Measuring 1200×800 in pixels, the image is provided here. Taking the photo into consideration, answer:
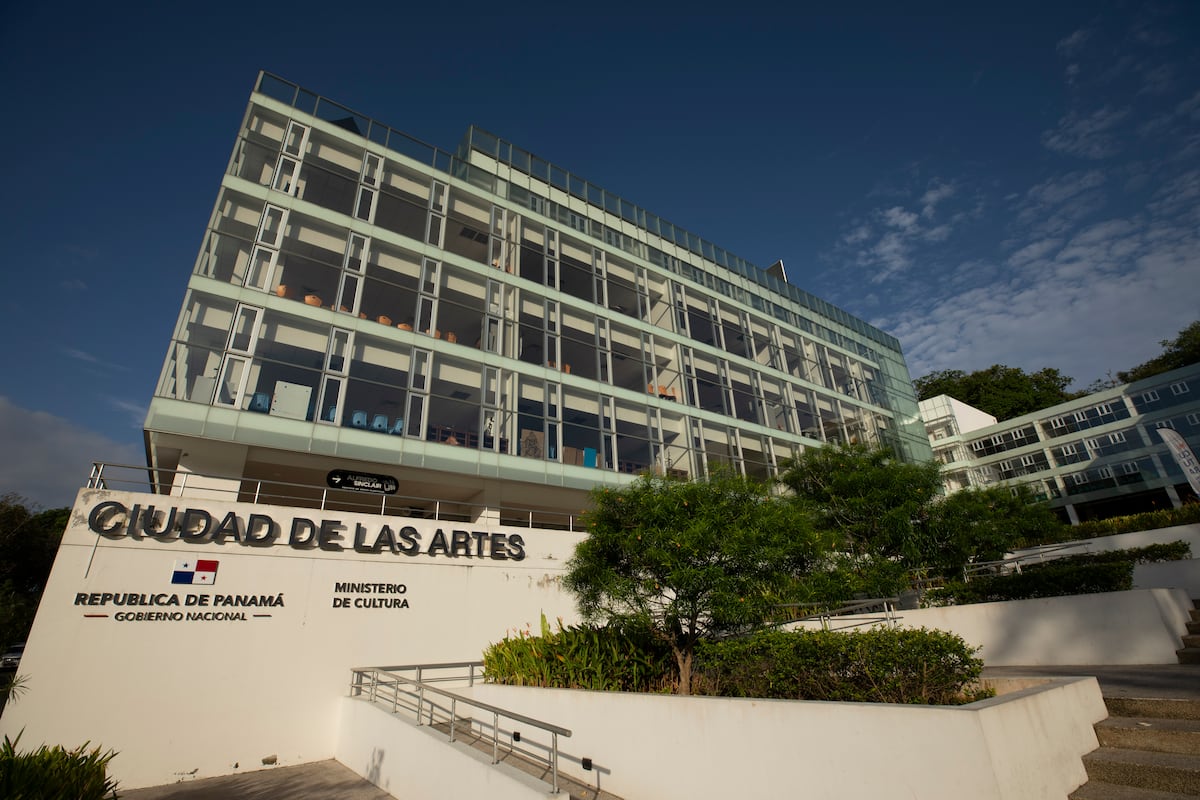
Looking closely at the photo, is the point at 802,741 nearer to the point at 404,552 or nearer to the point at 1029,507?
the point at 404,552

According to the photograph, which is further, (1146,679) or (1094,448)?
(1094,448)

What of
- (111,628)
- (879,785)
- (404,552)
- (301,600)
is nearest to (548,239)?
(404,552)

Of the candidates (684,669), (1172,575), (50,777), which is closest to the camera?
(50,777)

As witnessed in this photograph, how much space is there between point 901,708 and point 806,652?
2173 millimetres

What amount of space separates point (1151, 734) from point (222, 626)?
14.7 meters

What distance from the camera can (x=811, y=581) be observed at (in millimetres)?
11406

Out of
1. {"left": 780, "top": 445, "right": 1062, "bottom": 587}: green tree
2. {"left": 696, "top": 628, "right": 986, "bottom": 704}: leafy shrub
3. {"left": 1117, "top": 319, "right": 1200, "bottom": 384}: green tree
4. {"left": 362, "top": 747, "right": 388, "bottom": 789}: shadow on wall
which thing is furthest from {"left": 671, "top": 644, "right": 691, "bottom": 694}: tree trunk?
{"left": 1117, "top": 319, "right": 1200, "bottom": 384}: green tree

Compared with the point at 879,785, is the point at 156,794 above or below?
below

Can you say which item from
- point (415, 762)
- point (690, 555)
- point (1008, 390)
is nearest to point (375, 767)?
point (415, 762)

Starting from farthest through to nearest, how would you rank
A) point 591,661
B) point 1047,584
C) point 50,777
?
point 1047,584
point 591,661
point 50,777

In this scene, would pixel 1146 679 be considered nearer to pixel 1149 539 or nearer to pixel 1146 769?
pixel 1146 769

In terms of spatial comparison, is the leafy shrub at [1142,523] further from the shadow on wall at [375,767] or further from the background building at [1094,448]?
the shadow on wall at [375,767]

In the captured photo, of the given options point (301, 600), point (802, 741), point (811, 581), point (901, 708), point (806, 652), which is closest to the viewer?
point (901, 708)

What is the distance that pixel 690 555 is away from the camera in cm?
973
